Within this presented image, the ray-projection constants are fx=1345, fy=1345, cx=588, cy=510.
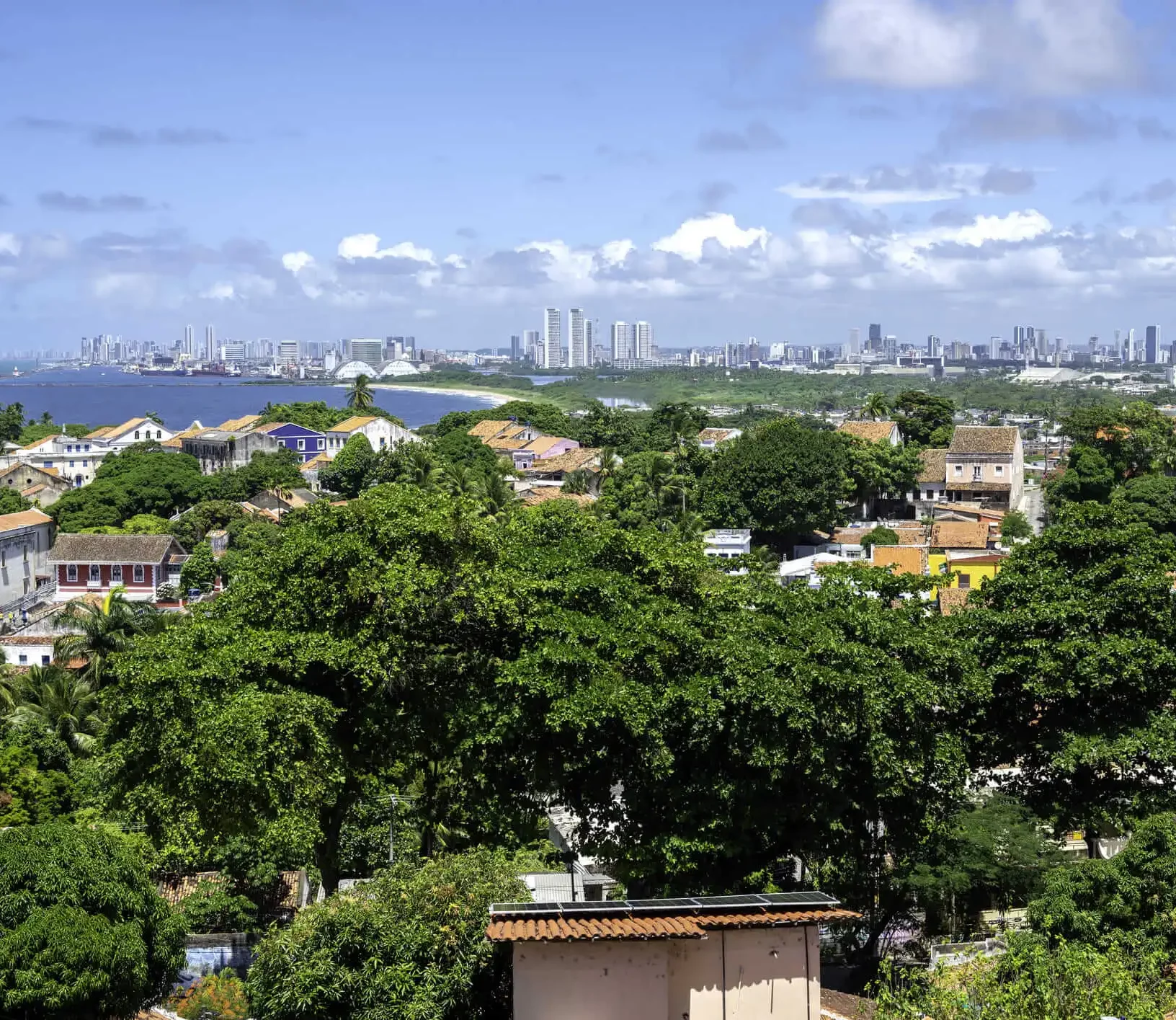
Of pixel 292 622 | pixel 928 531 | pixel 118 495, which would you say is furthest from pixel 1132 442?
pixel 292 622

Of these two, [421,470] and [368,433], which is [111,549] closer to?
[421,470]

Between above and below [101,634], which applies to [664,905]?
above

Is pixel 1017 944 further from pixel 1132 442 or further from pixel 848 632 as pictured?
pixel 1132 442

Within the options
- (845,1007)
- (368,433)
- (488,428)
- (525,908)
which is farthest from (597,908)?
(488,428)

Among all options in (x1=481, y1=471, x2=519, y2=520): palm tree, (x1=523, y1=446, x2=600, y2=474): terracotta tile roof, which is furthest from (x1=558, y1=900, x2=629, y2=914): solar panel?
(x1=523, y1=446, x2=600, y2=474): terracotta tile roof

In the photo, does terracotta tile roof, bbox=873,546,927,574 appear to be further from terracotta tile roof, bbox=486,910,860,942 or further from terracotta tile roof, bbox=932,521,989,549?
terracotta tile roof, bbox=486,910,860,942

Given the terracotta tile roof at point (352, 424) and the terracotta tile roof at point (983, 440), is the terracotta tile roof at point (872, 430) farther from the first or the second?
the terracotta tile roof at point (352, 424)

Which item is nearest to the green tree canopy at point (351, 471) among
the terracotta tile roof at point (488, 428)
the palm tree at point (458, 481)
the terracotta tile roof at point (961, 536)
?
the palm tree at point (458, 481)
